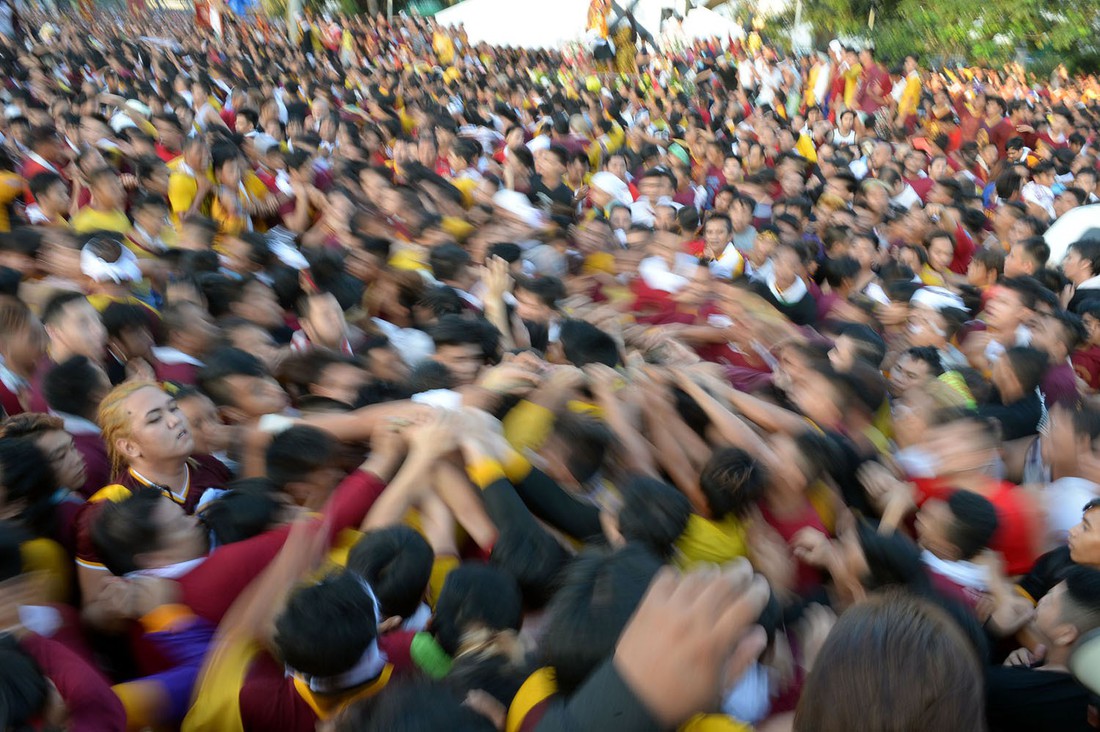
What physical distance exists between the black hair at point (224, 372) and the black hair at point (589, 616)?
1.81 metres

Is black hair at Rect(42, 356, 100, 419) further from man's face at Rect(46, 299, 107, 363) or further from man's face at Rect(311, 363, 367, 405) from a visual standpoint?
man's face at Rect(311, 363, 367, 405)

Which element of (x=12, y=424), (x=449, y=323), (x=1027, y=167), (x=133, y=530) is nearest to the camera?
(x=133, y=530)

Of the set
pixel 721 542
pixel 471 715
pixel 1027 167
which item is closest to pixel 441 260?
pixel 721 542

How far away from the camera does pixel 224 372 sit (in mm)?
2787

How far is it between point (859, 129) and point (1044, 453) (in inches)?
331

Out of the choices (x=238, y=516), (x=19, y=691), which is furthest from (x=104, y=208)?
(x=19, y=691)

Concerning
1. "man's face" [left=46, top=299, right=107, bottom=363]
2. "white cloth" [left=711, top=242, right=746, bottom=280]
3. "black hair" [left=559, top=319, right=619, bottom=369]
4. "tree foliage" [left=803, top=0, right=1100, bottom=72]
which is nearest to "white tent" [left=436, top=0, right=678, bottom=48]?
"tree foliage" [left=803, top=0, right=1100, bottom=72]

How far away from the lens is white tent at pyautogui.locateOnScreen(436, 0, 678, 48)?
790 inches

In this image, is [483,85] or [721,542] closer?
[721,542]

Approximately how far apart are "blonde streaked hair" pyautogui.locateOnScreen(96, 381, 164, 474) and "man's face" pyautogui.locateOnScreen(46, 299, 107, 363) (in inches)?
28.9

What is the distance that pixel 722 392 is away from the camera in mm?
3008

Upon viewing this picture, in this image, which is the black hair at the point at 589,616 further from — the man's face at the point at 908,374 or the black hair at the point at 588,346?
the man's face at the point at 908,374

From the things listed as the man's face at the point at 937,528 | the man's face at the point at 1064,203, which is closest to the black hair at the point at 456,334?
the man's face at the point at 937,528

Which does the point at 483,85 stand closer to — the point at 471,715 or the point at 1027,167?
the point at 1027,167
